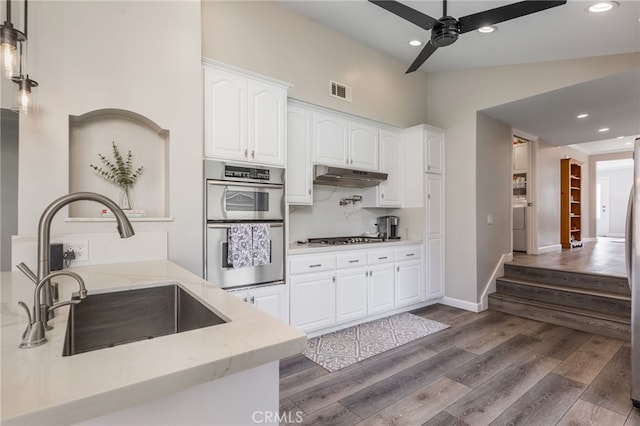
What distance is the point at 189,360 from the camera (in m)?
0.70

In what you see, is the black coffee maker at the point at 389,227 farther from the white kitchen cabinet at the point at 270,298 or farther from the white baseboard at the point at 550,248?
the white baseboard at the point at 550,248

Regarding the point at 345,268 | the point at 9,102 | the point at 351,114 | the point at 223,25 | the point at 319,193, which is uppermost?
the point at 223,25

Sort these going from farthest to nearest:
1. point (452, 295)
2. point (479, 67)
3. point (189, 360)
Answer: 1. point (452, 295)
2. point (479, 67)
3. point (189, 360)

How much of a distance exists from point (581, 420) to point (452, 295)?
244 cm

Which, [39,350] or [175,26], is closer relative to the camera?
[39,350]

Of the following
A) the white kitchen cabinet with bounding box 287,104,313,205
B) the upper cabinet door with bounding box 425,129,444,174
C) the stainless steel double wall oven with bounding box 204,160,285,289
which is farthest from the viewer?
the upper cabinet door with bounding box 425,129,444,174

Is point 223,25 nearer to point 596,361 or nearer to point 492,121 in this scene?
point 492,121

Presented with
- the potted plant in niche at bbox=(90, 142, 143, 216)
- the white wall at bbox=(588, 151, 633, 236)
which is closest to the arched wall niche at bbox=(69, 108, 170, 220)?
the potted plant in niche at bbox=(90, 142, 143, 216)

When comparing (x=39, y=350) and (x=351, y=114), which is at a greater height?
(x=351, y=114)

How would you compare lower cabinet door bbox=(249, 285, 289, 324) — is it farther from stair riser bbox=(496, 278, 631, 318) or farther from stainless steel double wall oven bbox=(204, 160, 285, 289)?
stair riser bbox=(496, 278, 631, 318)

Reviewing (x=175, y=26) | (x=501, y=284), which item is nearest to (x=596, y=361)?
(x=501, y=284)

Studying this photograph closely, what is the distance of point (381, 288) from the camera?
12.4 ft

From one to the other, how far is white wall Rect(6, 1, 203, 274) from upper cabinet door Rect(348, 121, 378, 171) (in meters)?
1.96

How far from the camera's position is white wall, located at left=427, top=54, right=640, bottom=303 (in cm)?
386
